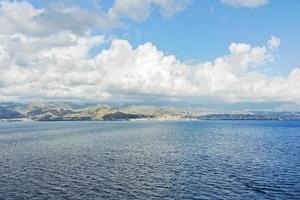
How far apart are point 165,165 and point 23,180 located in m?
46.7

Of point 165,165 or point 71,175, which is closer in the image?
point 71,175

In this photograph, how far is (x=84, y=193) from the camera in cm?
7925

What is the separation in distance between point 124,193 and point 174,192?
38.2 feet

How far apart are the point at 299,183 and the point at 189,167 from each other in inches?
1411

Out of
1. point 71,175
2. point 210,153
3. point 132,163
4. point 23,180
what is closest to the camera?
point 23,180

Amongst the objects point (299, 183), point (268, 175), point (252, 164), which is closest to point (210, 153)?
point (252, 164)

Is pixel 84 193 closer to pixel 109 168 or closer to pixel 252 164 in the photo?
pixel 109 168

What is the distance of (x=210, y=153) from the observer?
14712 cm

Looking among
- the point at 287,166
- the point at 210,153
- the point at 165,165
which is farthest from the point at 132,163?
the point at 287,166

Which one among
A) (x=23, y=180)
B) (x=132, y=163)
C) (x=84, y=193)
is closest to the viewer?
(x=84, y=193)

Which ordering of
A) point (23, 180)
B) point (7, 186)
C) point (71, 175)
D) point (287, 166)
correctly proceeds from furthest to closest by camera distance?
point (287, 166) → point (71, 175) → point (23, 180) → point (7, 186)

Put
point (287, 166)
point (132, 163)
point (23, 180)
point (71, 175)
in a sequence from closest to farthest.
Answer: point (23, 180) < point (71, 175) < point (287, 166) < point (132, 163)

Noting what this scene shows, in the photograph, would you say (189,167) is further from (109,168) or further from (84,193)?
(84,193)

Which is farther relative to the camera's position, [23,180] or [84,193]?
[23,180]
